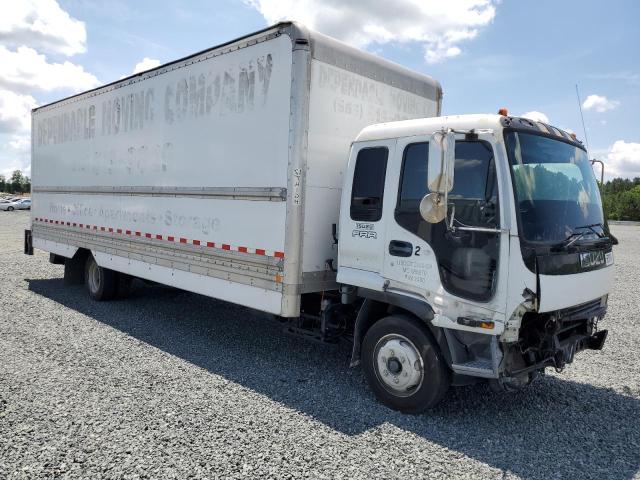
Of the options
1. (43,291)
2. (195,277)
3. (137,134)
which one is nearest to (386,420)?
(195,277)

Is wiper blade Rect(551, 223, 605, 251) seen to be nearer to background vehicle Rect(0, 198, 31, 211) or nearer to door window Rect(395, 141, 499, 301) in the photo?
door window Rect(395, 141, 499, 301)

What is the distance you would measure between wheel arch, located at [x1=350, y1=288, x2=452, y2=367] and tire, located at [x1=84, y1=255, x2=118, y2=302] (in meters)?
5.46

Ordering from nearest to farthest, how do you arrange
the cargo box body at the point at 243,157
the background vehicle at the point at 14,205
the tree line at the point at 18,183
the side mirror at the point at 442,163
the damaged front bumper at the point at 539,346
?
the side mirror at the point at 442,163 < the damaged front bumper at the point at 539,346 < the cargo box body at the point at 243,157 < the background vehicle at the point at 14,205 < the tree line at the point at 18,183

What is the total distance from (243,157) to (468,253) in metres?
2.77

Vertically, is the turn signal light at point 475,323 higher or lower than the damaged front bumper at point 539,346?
higher

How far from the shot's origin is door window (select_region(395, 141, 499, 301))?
4105 millimetres

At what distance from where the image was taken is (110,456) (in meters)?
3.75

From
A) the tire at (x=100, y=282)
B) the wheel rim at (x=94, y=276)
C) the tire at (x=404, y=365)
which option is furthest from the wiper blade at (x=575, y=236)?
the wheel rim at (x=94, y=276)

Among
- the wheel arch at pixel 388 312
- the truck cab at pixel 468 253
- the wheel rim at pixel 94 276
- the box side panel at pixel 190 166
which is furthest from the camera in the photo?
the wheel rim at pixel 94 276

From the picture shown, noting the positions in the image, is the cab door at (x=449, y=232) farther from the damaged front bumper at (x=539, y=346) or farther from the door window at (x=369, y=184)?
the damaged front bumper at (x=539, y=346)

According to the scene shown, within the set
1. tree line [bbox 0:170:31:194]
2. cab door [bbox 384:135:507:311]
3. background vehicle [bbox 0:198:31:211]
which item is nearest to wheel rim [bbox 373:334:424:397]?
cab door [bbox 384:135:507:311]

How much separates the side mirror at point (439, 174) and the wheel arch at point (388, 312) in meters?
0.87

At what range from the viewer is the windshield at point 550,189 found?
13.5ft

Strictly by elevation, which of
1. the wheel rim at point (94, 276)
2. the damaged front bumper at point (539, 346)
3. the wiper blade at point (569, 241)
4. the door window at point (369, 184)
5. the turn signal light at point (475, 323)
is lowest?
the wheel rim at point (94, 276)
